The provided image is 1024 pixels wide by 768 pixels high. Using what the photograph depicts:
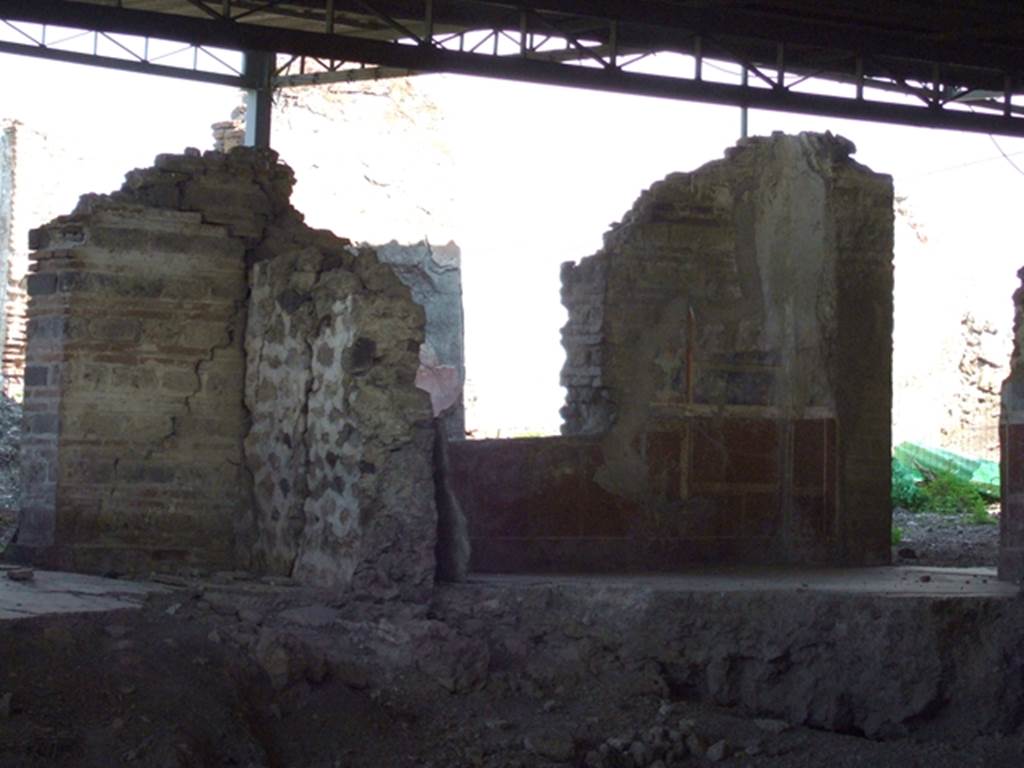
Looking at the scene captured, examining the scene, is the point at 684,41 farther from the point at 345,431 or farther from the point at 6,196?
the point at 6,196

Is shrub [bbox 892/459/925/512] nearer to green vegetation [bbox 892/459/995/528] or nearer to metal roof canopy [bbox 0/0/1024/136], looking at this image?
green vegetation [bbox 892/459/995/528]

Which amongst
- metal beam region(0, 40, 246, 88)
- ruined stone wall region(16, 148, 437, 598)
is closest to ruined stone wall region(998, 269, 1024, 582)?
ruined stone wall region(16, 148, 437, 598)

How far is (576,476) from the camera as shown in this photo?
991cm

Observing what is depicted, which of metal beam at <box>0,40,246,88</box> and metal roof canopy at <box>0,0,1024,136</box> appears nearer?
metal roof canopy at <box>0,0,1024,136</box>

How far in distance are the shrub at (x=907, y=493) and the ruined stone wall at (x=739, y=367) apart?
7478 millimetres

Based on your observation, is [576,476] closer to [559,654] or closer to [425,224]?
[559,654]

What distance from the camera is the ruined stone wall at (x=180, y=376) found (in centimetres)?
844

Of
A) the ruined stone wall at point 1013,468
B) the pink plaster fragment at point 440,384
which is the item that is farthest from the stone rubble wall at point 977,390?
the ruined stone wall at point 1013,468

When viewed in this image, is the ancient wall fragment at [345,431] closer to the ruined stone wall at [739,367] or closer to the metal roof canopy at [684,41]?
the ruined stone wall at [739,367]

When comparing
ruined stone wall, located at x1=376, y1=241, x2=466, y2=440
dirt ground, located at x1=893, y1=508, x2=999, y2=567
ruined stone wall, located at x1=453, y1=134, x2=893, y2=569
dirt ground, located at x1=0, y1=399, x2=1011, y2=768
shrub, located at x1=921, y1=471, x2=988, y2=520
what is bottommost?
dirt ground, located at x1=0, y1=399, x2=1011, y2=768

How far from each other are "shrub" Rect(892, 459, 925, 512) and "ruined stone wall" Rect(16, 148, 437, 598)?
1055 cm

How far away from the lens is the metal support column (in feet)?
51.7

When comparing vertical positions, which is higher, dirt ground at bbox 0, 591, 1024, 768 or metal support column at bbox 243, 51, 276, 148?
metal support column at bbox 243, 51, 276, 148

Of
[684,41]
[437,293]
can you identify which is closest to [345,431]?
[684,41]
